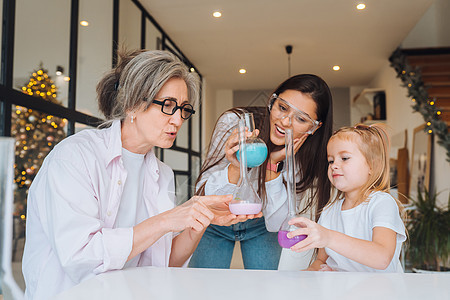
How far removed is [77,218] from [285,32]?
4.44m

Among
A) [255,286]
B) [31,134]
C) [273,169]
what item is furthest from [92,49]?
[255,286]

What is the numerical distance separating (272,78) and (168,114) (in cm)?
611

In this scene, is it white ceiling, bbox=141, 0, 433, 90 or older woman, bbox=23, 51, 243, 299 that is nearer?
older woman, bbox=23, 51, 243, 299

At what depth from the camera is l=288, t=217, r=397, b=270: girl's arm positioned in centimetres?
109

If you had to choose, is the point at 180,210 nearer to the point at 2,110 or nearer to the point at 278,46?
the point at 2,110

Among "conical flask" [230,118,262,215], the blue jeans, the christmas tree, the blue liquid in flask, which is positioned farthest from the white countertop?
the christmas tree

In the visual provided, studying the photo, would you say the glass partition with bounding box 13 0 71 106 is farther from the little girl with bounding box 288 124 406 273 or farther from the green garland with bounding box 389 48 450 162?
the green garland with bounding box 389 48 450 162

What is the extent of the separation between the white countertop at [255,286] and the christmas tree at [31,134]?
1.70 meters

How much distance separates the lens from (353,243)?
4.11ft

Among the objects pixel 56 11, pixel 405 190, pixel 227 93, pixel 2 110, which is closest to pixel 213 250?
pixel 2 110

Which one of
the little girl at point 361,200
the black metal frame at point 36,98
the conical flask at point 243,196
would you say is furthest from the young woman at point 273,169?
the black metal frame at point 36,98

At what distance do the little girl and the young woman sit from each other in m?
0.11

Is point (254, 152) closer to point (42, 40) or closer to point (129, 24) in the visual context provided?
point (42, 40)

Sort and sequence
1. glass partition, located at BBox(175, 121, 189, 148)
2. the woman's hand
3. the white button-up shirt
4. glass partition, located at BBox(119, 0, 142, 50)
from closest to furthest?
the white button-up shirt → the woman's hand → glass partition, located at BBox(119, 0, 142, 50) → glass partition, located at BBox(175, 121, 189, 148)
